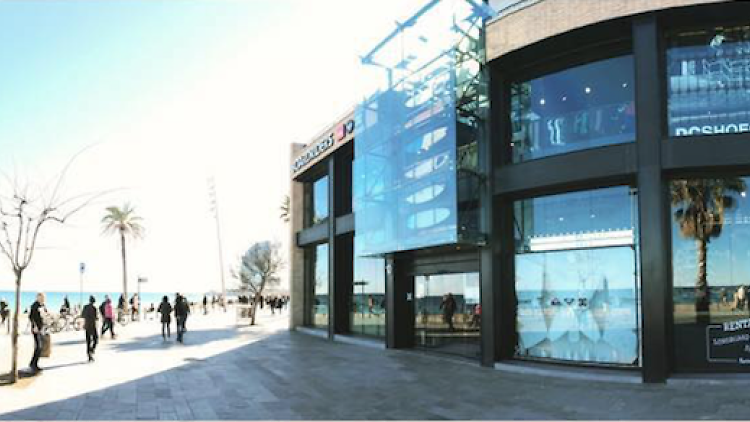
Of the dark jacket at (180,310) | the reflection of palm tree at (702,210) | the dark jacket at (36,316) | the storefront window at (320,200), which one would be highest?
the storefront window at (320,200)

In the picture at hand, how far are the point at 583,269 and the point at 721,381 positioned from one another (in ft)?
12.0

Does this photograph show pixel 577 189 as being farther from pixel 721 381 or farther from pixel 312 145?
pixel 312 145

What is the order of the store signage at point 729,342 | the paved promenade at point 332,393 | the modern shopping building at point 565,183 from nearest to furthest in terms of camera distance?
the paved promenade at point 332,393, the store signage at point 729,342, the modern shopping building at point 565,183

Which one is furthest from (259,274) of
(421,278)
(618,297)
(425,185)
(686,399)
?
(686,399)

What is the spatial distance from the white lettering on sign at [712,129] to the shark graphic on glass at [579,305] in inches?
106

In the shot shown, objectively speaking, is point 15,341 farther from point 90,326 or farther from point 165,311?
point 165,311

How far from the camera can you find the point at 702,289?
42.8 ft

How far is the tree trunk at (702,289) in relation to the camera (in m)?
13.0

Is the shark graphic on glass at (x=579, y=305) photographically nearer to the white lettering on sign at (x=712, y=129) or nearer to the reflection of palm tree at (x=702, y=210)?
the reflection of palm tree at (x=702, y=210)

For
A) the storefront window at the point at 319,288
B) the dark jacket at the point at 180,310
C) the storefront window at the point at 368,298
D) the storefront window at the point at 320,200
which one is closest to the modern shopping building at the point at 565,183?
the storefront window at the point at 368,298

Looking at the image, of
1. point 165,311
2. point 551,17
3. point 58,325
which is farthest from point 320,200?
point 551,17

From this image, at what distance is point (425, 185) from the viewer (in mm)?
16484

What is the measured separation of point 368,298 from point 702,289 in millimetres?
12033

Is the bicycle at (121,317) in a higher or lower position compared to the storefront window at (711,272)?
lower
